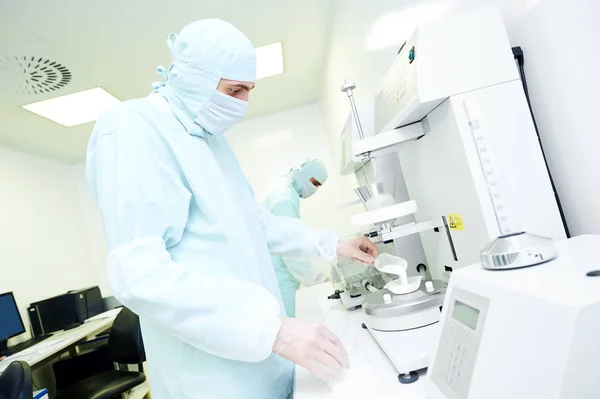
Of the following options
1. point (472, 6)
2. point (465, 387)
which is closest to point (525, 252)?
point (465, 387)

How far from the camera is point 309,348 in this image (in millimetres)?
663

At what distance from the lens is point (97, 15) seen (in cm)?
203

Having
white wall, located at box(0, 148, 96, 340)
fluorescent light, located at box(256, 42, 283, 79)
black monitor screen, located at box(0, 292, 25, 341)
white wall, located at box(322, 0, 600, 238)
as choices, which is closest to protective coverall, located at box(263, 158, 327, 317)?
fluorescent light, located at box(256, 42, 283, 79)

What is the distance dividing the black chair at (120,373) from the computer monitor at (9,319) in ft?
3.29

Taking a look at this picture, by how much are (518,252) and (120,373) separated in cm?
251

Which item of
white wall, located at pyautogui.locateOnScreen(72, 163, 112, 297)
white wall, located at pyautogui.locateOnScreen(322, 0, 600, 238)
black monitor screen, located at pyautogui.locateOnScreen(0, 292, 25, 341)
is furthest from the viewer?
white wall, located at pyautogui.locateOnScreen(72, 163, 112, 297)

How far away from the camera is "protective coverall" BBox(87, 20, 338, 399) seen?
0.64 m

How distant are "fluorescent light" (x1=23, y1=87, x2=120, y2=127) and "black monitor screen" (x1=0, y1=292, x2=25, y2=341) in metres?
1.44

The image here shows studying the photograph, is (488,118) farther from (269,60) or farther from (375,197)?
(269,60)

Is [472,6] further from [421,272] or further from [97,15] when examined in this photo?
[97,15]

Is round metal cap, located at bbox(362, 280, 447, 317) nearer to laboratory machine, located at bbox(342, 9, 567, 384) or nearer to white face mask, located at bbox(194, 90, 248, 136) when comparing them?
laboratory machine, located at bbox(342, 9, 567, 384)

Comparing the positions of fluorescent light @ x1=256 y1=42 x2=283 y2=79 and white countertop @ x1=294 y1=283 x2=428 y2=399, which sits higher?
fluorescent light @ x1=256 y1=42 x2=283 y2=79

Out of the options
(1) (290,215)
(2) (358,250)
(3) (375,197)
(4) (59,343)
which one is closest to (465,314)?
(3) (375,197)

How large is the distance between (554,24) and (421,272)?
0.84m
